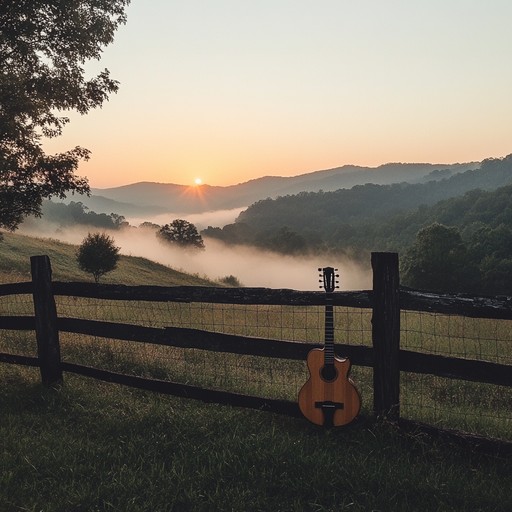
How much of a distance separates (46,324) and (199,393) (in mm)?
2670

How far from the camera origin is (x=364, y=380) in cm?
930

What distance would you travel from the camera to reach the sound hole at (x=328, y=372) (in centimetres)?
523

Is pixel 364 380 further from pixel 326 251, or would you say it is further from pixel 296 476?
pixel 326 251

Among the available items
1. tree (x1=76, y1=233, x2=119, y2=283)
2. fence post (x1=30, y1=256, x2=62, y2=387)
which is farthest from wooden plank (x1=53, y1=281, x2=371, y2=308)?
tree (x1=76, y1=233, x2=119, y2=283)

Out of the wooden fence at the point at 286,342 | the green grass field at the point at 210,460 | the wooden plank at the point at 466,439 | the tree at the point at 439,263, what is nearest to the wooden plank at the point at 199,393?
the wooden fence at the point at 286,342

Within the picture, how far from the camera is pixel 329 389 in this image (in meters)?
5.28

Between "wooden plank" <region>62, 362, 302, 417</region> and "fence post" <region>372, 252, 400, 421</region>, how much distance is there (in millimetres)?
1004

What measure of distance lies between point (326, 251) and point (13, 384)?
120 meters

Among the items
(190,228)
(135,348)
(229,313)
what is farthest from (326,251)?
(135,348)

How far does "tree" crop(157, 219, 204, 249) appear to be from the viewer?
3376 inches

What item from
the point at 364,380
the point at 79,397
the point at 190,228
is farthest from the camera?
the point at 190,228

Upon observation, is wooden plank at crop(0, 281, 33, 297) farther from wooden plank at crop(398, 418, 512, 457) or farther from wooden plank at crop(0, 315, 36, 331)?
wooden plank at crop(398, 418, 512, 457)

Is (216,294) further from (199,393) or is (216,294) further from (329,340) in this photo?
(329,340)

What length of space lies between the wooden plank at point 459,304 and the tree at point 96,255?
32.1m
